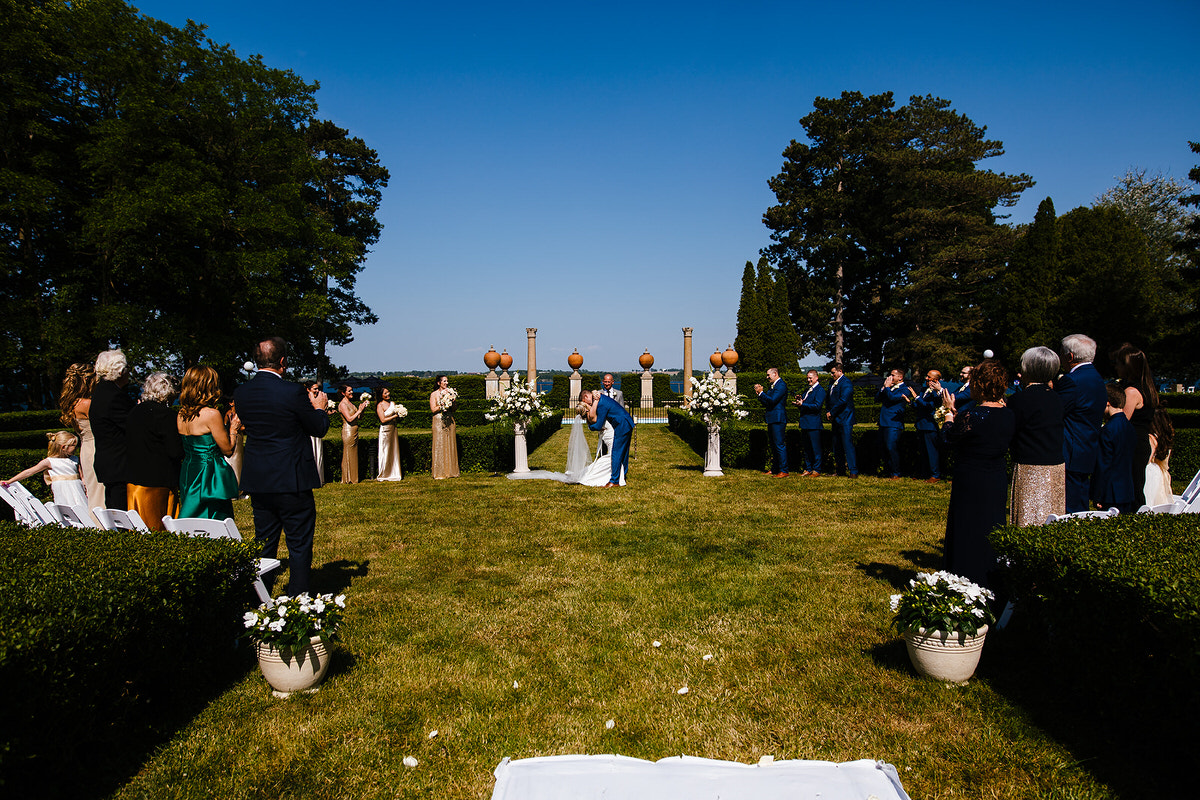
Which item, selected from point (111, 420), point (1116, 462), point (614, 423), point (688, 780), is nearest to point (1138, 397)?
point (1116, 462)

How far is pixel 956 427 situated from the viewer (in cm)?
485

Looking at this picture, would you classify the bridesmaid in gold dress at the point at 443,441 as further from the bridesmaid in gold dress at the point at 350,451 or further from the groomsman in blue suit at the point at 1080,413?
the groomsman in blue suit at the point at 1080,413

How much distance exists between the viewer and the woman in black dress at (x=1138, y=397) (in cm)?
582

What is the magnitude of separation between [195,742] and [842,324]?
42617 mm

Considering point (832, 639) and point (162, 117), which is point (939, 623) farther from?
point (162, 117)

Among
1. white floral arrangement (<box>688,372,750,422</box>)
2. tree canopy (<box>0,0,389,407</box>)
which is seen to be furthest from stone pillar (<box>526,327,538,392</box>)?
white floral arrangement (<box>688,372,750,422</box>)

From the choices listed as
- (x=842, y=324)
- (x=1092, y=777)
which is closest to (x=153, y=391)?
(x=1092, y=777)

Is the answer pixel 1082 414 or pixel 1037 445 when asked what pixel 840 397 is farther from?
pixel 1037 445

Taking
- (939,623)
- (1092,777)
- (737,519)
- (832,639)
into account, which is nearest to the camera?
(1092,777)

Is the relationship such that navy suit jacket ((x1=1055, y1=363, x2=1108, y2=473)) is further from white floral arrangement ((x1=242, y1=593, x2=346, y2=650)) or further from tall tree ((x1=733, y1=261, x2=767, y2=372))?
tall tree ((x1=733, y1=261, x2=767, y2=372))

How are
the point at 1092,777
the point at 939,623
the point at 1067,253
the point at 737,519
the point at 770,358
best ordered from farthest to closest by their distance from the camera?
the point at 770,358 → the point at 1067,253 → the point at 737,519 → the point at 939,623 → the point at 1092,777

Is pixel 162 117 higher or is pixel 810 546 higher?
pixel 162 117

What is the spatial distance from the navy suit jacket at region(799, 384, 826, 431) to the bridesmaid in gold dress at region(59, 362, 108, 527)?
1072cm

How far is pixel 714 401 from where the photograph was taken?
11719mm
